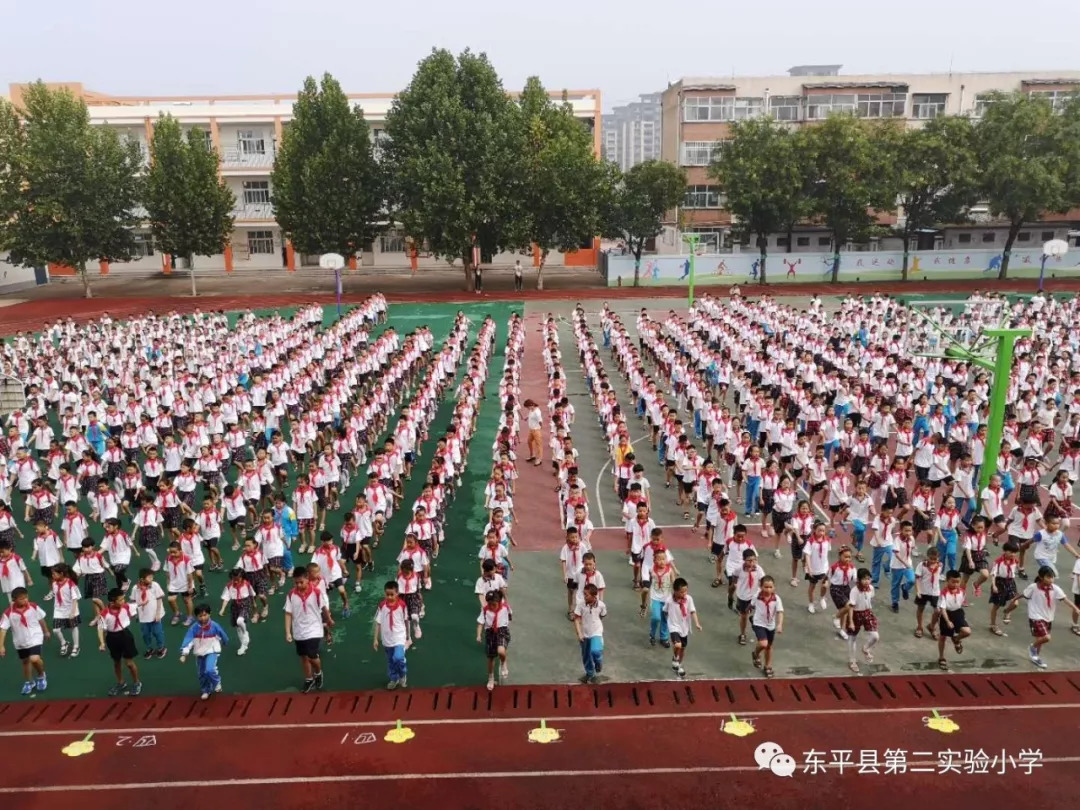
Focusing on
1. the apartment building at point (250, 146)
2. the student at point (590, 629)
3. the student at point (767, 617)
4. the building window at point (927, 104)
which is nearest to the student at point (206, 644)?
the student at point (590, 629)

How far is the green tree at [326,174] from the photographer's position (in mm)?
38719

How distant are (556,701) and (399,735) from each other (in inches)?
65.4

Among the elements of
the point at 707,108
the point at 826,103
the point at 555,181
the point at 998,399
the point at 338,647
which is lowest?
the point at 338,647

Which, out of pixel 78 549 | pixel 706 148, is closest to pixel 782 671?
pixel 78 549

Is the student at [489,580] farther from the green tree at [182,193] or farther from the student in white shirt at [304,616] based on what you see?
the green tree at [182,193]

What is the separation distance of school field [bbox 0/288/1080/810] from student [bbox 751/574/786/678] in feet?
1.23

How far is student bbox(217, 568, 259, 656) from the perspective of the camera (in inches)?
372

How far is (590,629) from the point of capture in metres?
8.91

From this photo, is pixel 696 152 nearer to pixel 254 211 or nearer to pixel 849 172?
pixel 849 172

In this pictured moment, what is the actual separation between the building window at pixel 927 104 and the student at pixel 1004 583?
48657mm

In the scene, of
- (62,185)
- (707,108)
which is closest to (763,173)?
(707,108)

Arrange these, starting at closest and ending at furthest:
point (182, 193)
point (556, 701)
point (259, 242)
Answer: point (556, 701) → point (182, 193) → point (259, 242)

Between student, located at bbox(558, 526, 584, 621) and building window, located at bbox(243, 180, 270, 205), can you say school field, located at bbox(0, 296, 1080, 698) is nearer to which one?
student, located at bbox(558, 526, 584, 621)

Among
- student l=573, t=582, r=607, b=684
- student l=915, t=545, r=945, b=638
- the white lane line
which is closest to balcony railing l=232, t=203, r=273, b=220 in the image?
student l=573, t=582, r=607, b=684
